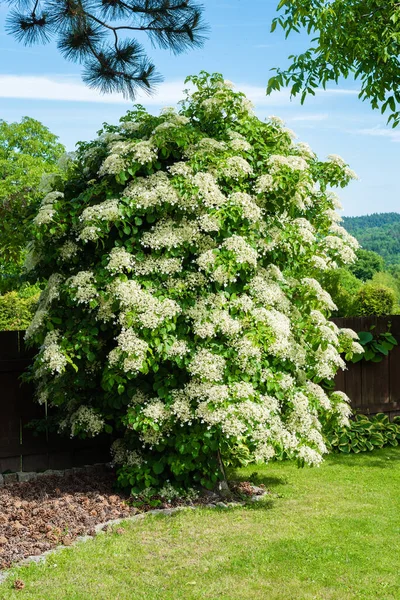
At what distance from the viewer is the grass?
14.8ft

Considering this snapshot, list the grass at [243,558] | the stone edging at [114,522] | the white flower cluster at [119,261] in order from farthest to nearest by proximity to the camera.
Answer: the white flower cluster at [119,261]
the stone edging at [114,522]
the grass at [243,558]

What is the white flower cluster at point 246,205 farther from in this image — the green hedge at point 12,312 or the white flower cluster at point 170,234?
the green hedge at point 12,312

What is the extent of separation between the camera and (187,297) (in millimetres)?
6082

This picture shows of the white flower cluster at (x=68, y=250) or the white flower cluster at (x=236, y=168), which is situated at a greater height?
the white flower cluster at (x=236, y=168)

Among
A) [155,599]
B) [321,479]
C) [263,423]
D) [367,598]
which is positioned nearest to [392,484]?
[321,479]

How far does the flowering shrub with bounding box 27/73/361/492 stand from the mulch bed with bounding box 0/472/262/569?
35cm

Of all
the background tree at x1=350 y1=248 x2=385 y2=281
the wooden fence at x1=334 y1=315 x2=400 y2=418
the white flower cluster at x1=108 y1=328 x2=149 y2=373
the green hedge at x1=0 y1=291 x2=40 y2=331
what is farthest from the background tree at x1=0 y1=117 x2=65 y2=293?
the background tree at x1=350 y1=248 x2=385 y2=281

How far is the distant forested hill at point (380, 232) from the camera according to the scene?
63.0 meters

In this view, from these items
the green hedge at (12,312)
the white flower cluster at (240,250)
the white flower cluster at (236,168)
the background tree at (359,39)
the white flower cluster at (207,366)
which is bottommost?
the white flower cluster at (207,366)

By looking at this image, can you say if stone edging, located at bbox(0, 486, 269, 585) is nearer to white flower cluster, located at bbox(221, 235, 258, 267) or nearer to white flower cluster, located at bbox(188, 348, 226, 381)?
white flower cluster, located at bbox(188, 348, 226, 381)

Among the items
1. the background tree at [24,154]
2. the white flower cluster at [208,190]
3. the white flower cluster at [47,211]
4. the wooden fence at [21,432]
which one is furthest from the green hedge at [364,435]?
the background tree at [24,154]

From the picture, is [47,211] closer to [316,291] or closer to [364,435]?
[316,291]

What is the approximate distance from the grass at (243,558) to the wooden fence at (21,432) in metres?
2.17

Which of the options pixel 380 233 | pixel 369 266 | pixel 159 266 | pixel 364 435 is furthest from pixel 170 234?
pixel 380 233
